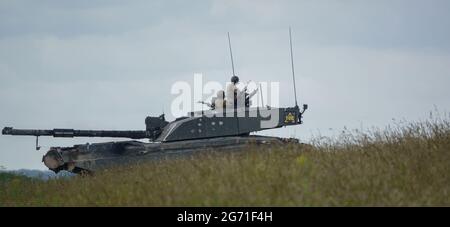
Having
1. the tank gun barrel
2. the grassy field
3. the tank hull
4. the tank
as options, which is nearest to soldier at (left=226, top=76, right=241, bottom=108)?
the tank

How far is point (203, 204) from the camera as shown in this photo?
304 inches

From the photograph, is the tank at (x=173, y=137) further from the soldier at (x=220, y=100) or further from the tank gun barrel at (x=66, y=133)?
the soldier at (x=220, y=100)

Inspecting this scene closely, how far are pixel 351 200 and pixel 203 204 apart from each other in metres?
1.73

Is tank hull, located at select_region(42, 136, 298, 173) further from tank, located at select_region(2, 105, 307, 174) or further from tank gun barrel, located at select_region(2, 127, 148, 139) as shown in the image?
tank gun barrel, located at select_region(2, 127, 148, 139)

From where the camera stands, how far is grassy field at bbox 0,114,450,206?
7594 millimetres

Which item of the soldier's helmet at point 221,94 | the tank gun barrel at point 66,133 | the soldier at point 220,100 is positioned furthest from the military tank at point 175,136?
the soldier's helmet at point 221,94

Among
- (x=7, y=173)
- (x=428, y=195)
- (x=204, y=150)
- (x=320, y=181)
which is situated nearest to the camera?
(x=428, y=195)

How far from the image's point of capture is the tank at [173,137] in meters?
15.6

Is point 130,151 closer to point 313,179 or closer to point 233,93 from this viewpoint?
point 233,93

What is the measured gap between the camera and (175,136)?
→ 16.0 meters

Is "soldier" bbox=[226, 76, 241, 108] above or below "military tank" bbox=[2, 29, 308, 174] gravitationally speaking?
above
